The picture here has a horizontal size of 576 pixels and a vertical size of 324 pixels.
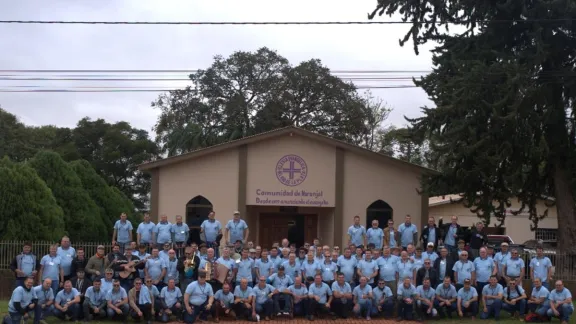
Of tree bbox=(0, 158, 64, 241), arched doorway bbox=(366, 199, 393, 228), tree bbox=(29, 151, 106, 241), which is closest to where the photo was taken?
tree bbox=(0, 158, 64, 241)

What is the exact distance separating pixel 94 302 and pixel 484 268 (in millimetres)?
9748

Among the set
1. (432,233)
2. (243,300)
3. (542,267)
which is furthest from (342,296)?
(542,267)

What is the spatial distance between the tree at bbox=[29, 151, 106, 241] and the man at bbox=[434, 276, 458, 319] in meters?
18.3

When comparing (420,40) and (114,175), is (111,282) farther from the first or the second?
(114,175)

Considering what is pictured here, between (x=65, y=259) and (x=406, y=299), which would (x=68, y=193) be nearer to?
(x=65, y=259)

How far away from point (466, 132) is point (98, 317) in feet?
38.5

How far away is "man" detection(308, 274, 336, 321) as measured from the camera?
17.5 metres

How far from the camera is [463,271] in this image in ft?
59.4

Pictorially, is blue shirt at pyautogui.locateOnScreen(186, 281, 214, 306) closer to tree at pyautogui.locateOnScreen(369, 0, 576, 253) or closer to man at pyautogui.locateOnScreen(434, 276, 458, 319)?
man at pyautogui.locateOnScreen(434, 276, 458, 319)

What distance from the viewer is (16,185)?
80.4 feet

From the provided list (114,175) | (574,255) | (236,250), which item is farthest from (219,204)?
(114,175)

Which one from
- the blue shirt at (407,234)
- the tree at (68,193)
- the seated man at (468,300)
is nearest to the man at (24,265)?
the blue shirt at (407,234)

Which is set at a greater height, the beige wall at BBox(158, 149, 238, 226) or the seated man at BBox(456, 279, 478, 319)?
the beige wall at BBox(158, 149, 238, 226)

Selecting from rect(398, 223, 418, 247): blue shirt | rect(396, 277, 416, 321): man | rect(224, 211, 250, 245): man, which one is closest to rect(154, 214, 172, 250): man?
rect(224, 211, 250, 245): man
